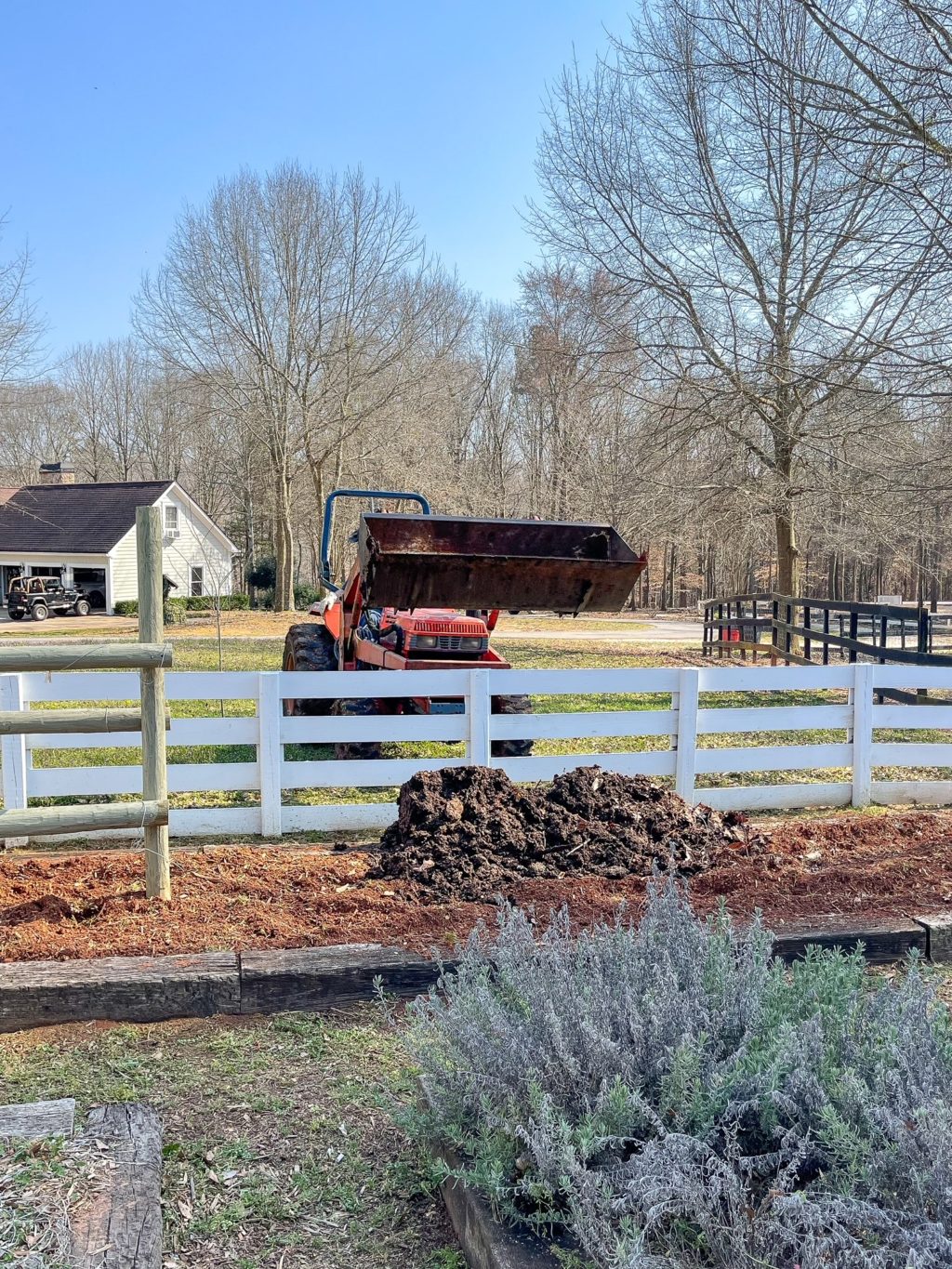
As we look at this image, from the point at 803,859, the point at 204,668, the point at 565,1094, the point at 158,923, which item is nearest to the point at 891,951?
the point at 803,859

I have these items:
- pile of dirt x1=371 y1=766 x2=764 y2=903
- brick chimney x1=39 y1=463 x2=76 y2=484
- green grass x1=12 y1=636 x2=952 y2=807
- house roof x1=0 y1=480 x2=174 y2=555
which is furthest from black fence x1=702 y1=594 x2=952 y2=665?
brick chimney x1=39 y1=463 x2=76 y2=484

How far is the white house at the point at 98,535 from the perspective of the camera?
36500mm

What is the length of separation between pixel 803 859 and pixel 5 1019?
3852 millimetres

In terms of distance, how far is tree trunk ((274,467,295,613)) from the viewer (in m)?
31.0

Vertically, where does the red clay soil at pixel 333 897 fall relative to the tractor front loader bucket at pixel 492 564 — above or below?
below

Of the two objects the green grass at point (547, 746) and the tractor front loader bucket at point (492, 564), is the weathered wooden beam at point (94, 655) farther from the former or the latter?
the green grass at point (547, 746)

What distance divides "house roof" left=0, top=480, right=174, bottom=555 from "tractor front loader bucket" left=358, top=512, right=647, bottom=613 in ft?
103

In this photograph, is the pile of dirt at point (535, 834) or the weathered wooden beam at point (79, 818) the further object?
the pile of dirt at point (535, 834)

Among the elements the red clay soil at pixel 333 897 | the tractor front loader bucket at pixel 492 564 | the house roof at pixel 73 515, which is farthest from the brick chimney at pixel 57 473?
the red clay soil at pixel 333 897

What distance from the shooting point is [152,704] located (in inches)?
175

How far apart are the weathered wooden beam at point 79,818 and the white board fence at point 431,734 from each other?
1771 mm

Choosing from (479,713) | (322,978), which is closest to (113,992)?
(322,978)

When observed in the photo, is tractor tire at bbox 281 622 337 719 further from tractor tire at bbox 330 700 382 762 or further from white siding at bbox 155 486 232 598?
white siding at bbox 155 486 232 598

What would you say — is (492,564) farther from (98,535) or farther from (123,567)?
(98,535)
